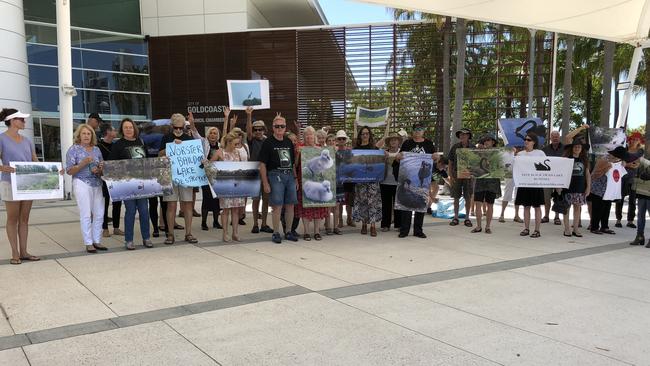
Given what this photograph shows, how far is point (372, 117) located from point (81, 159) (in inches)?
274

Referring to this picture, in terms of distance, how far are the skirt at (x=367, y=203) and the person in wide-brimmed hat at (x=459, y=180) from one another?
1.87 metres

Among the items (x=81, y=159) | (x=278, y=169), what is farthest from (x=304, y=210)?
(x=81, y=159)

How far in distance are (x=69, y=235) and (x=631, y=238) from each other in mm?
10160

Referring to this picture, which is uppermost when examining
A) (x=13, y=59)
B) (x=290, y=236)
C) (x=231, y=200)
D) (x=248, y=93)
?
(x=13, y=59)

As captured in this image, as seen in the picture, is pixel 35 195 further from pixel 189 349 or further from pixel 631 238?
pixel 631 238

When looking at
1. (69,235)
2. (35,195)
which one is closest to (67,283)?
(35,195)

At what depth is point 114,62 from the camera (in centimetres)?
2045

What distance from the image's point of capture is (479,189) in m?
8.97

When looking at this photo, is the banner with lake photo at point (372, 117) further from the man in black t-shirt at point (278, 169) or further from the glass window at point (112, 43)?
the glass window at point (112, 43)

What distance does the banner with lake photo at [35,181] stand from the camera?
596 centimetres

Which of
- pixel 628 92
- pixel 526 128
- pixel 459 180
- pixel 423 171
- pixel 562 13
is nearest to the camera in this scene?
pixel 423 171

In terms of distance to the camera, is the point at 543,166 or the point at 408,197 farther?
the point at 543,166

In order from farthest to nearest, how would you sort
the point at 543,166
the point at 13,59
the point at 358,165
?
the point at 13,59
the point at 543,166
the point at 358,165

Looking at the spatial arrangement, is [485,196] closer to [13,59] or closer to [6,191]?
[6,191]
